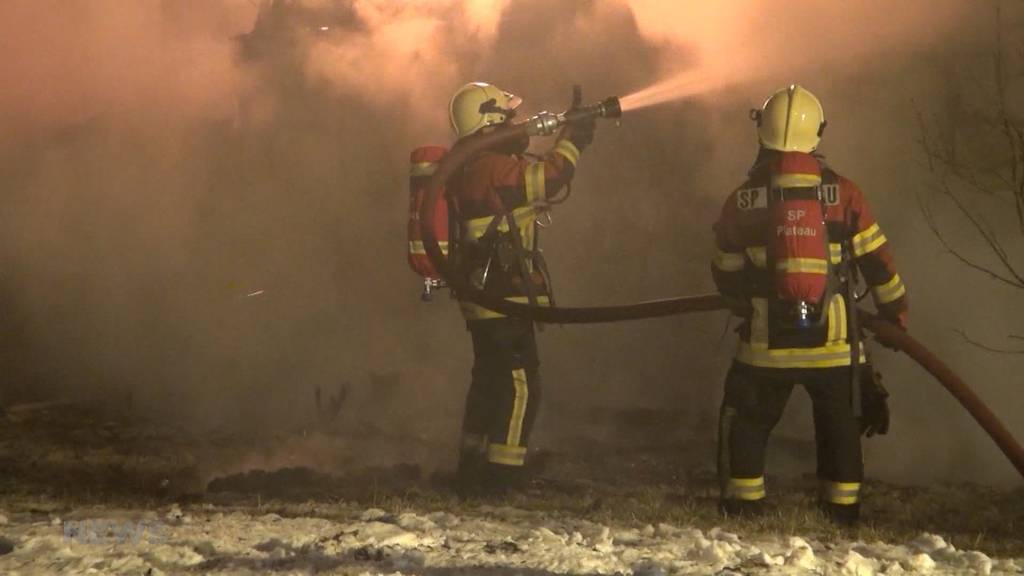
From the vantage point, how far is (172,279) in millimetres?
8055

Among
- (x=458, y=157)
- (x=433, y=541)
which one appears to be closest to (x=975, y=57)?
(x=458, y=157)

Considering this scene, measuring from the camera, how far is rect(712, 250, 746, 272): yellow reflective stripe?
13.4ft

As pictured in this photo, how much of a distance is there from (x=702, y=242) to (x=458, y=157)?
320 cm

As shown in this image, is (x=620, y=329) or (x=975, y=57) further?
(x=620, y=329)

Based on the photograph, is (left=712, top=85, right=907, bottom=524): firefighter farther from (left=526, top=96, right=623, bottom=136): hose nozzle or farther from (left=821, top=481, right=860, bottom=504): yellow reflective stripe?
(left=526, top=96, right=623, bottom=136): hose nozzle

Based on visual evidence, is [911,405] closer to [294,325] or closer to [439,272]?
[439,272]

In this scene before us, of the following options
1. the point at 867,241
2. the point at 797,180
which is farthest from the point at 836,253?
the point at 797,180

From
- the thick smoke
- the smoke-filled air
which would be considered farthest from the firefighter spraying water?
the thick smoke

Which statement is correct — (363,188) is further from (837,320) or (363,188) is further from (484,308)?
(837,320)

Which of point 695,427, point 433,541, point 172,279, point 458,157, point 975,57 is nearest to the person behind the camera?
point 433,541

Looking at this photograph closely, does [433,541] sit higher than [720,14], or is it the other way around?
[720,14]

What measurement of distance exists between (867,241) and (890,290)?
236 mm

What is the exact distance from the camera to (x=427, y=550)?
320cm

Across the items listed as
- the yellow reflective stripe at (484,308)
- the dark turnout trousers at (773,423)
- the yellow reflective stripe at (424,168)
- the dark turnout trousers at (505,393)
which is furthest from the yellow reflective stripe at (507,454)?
the yellow reflective stripe at (424,168)
